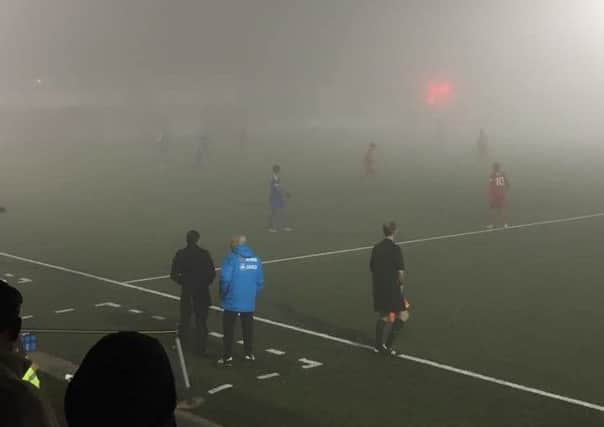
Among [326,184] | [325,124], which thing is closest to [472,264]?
[326,184]

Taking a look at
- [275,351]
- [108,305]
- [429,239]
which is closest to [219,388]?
[275,351]

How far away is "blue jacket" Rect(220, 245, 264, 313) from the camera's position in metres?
10.8

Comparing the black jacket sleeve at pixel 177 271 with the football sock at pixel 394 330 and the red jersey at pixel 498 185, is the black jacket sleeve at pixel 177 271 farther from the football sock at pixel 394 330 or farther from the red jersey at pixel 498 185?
the red jersey at pixel 498 185

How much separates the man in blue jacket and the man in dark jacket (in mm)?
564

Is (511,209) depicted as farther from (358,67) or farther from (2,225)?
(358,67)

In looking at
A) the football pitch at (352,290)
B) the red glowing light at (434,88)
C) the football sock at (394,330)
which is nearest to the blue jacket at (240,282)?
the football pitch at (352,290)

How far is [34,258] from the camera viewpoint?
19.7 m

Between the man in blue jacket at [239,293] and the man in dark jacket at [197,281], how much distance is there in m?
0.56

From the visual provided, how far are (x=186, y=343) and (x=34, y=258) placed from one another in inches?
361

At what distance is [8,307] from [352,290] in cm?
1260

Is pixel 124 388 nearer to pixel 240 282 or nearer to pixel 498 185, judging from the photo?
pixel 240 282

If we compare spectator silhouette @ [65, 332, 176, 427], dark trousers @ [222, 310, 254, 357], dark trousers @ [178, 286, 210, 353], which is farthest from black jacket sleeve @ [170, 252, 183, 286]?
spectator silhouette @ [65, 332, 176, 427]

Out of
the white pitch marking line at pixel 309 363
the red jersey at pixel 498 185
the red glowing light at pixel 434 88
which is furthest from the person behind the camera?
the red glowing light at pixel 434 88

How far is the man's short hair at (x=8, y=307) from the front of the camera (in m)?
3.36
